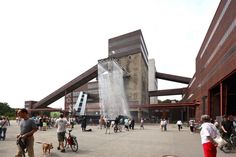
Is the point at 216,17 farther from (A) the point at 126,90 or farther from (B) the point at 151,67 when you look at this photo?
(B) the point at 151,67

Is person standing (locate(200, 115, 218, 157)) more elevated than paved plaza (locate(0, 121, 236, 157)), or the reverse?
person standing (locate(200, 115, 218, 157))

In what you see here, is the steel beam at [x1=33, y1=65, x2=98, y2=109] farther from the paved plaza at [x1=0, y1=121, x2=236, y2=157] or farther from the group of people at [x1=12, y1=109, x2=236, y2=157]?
the group of people at [x1=12, y1=109, x2=236, y2=157]

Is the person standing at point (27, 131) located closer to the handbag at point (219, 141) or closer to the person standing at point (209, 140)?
the person standing at point (209, 140)

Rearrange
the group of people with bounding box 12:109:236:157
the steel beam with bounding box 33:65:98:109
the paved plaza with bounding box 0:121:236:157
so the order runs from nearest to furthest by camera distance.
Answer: the group of people with bounding box 12:109:236:157 → the paved plaza with bounding box 0:121:236:157 → the steel beam with bounding box 33:65:98:109

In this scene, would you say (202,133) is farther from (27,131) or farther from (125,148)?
(125,148)

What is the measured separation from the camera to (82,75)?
81.8 m

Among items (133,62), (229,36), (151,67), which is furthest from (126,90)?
(229,36)

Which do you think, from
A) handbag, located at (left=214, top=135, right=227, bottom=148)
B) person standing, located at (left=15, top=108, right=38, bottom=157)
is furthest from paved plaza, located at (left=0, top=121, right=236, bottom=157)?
handbag, located at (left=214, top=135, right=227, bottom=148)

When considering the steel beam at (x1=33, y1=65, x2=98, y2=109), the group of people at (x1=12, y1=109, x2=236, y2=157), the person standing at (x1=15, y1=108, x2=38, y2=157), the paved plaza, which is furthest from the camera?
the steel beam at (x1=33, y1=65, x2=98, y2=109)

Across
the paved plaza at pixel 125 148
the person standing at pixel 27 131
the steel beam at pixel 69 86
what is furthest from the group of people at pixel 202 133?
the steel beam at pixel 69 86

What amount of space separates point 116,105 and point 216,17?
151ft

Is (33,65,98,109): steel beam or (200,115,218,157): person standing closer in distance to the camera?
(200,115,218,157): person standing

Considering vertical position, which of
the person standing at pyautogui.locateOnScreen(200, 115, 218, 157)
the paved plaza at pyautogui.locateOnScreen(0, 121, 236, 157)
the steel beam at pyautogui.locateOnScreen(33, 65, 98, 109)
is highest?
the steel beam at pyautogui.locateOnScreen(33, 65, 98, 109)

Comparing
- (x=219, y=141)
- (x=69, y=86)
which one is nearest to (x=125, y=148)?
(x=219, y=141)
